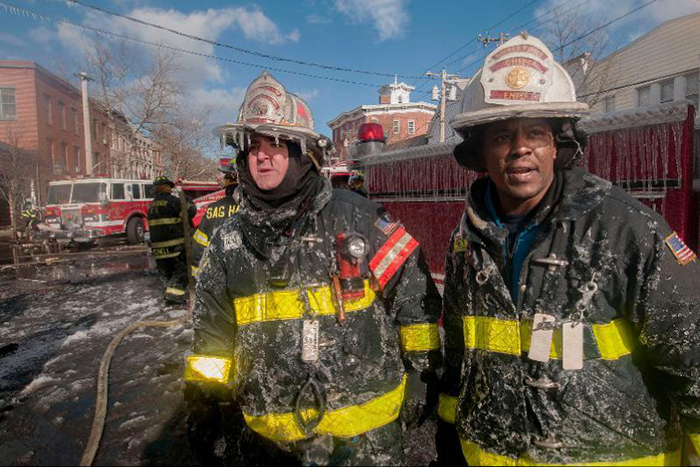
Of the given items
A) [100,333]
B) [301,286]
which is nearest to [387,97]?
[100,333]

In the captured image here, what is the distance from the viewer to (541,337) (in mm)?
1395

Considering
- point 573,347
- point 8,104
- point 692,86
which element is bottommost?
point 573,347

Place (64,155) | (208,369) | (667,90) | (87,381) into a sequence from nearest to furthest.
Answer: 1. (208,369)
2. (87,381)
3. (667,90)
4. (64,155)

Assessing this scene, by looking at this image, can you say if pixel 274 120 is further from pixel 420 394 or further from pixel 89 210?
pixel 89 210

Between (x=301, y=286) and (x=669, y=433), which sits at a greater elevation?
(x=301, y=286)

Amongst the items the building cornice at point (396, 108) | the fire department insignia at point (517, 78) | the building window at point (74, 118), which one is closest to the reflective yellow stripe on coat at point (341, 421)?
the fire department insignia at point (517, 78)

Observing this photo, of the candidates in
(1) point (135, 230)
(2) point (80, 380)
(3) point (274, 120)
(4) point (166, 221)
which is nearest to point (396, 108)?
(1) point (135, 230)

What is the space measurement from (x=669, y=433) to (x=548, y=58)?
1378mm

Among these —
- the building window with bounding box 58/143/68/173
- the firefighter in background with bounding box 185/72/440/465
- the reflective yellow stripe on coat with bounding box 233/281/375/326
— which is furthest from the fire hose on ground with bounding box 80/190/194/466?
the building window with bounding box 58/143/68/173

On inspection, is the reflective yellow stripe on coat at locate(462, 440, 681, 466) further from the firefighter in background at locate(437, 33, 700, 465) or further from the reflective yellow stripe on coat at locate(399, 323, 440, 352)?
the reflective yellow stripe on coat at locate(399, 323, 440, 352)

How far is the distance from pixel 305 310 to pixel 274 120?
94cm

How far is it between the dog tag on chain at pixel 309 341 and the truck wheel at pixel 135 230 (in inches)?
627

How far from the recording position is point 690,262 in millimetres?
1350

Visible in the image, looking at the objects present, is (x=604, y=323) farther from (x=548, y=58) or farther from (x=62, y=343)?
(x=62, y=343)
